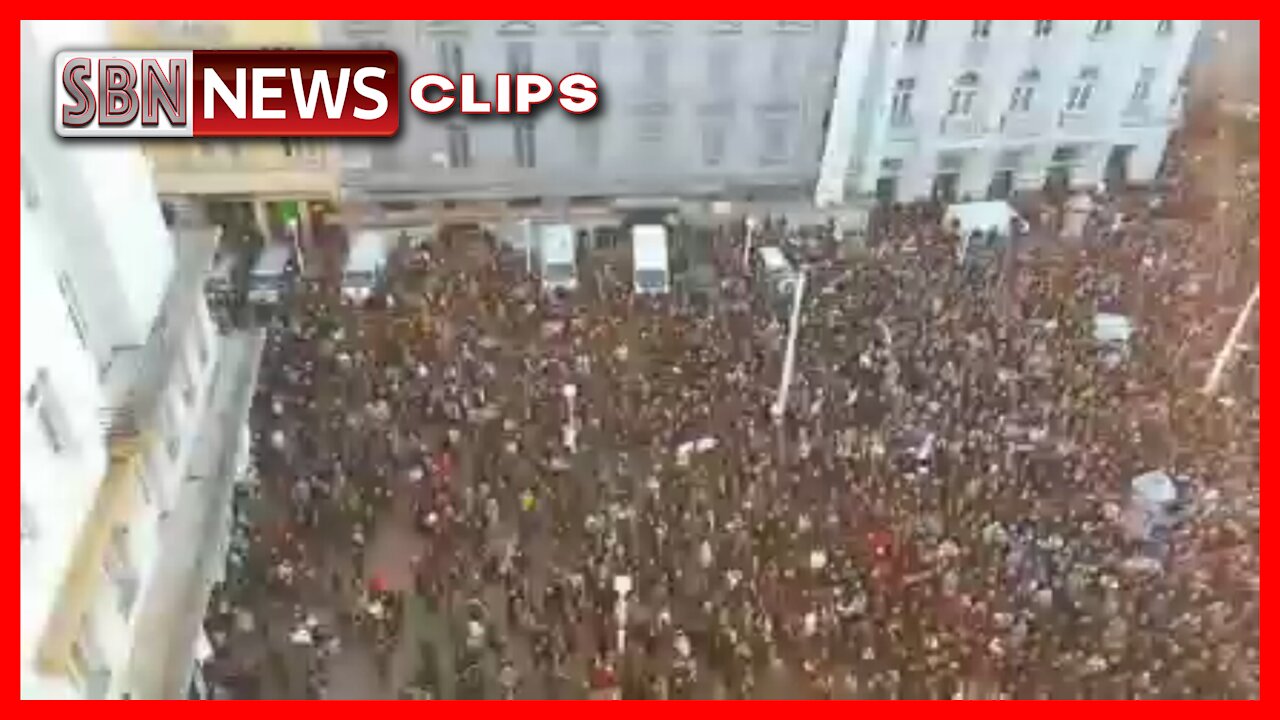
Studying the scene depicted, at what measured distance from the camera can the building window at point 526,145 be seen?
80.8 ft

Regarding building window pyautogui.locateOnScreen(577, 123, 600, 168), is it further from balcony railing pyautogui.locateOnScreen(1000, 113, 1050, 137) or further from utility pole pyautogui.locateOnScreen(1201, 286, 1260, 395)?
utility pole pyautogui.locateOnScreen(1201, 286, 1260, 395)

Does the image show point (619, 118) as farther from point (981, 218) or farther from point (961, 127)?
point (981, 218)

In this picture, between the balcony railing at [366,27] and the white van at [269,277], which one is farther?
the white van at [269,277]

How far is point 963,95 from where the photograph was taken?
24.8 metres

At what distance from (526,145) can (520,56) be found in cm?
215

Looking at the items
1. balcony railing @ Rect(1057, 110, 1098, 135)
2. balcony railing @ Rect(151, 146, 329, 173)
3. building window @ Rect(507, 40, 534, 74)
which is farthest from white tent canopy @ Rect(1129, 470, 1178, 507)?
balcony railing @ Rect(151, 146, 329, 173)

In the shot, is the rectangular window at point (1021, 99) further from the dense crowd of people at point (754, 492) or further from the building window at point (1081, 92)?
the dense crowd of people at point (754, 492)

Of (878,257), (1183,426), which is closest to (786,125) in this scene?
(878,257)

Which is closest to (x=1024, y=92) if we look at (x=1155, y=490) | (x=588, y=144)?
(x=588, y=144)

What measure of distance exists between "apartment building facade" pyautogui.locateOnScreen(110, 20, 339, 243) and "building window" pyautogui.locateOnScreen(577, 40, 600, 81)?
4.70m

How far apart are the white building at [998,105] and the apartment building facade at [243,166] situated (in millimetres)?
9993

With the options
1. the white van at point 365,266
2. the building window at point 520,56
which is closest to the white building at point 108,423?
the white van at point 365,266

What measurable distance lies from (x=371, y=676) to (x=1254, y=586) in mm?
11819

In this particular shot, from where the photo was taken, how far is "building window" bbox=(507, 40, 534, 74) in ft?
75.7
